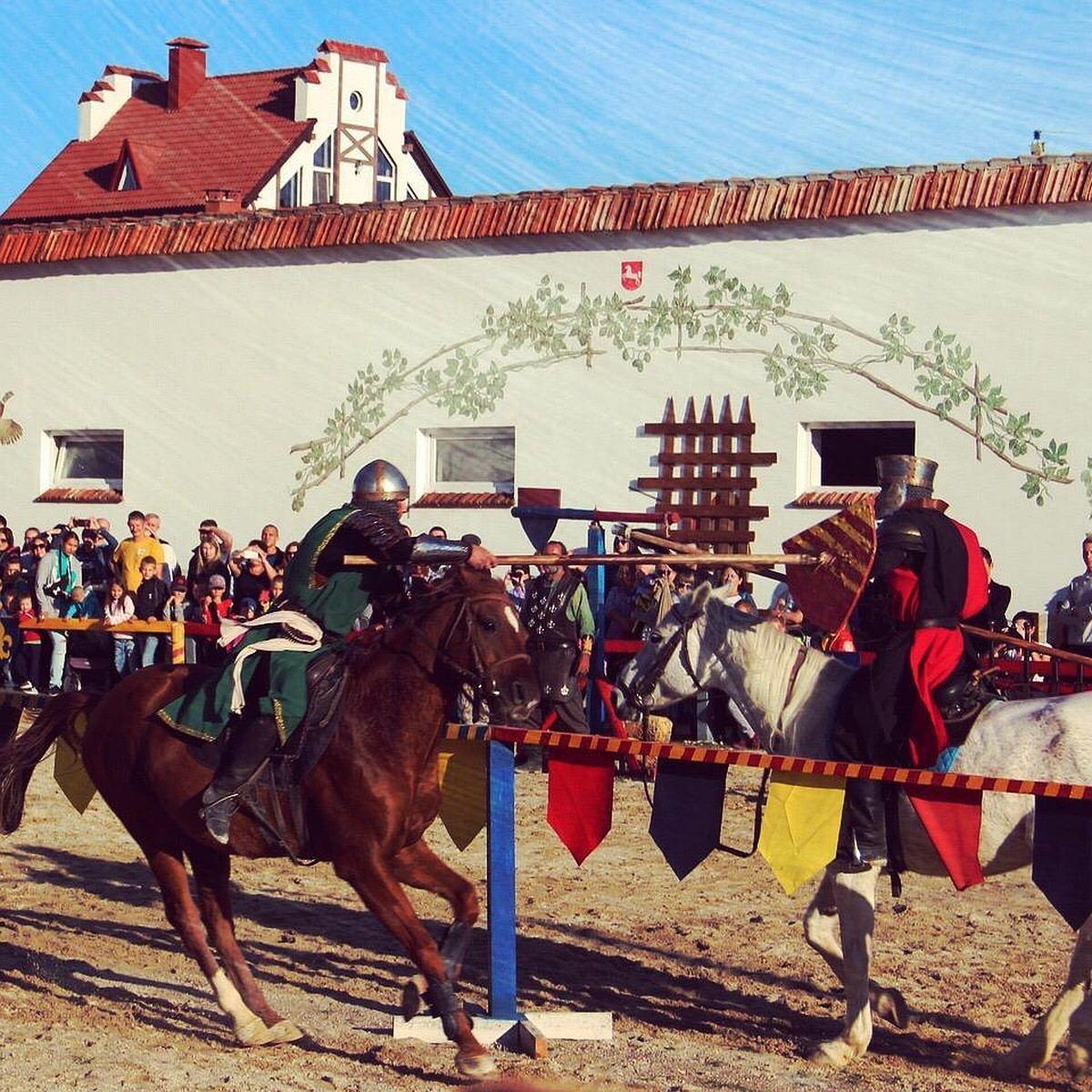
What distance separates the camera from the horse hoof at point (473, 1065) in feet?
23.5

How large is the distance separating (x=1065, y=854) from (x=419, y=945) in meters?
2.49

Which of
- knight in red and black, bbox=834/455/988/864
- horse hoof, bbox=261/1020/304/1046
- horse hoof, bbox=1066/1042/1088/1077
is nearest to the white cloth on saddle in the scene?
horse hoof, bbox=261/1020/304/1046

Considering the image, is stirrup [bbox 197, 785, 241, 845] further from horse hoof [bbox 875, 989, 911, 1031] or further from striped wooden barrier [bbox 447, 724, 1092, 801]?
horse hoof [bbox 875, 989, 911, 1031]

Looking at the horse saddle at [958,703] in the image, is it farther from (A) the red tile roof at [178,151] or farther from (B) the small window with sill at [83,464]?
(A) the red tile roof at [178,151]

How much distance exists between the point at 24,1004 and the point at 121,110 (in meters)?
40.7

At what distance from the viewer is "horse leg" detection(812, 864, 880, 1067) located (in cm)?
762

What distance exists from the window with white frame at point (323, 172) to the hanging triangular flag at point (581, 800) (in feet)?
118

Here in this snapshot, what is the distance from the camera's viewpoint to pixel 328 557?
Result: 7.97 m

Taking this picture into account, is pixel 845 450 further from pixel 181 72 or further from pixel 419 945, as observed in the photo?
pixel 181 72

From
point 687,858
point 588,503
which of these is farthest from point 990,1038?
point 588,503

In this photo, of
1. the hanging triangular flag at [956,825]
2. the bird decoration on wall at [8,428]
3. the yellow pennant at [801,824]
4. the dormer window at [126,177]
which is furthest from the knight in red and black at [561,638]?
the dormer window at [126,177]

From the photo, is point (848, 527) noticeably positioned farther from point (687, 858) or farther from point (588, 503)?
point (588, 503)

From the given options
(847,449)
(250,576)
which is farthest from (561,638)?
(847,449)

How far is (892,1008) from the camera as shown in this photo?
8.00 metres
